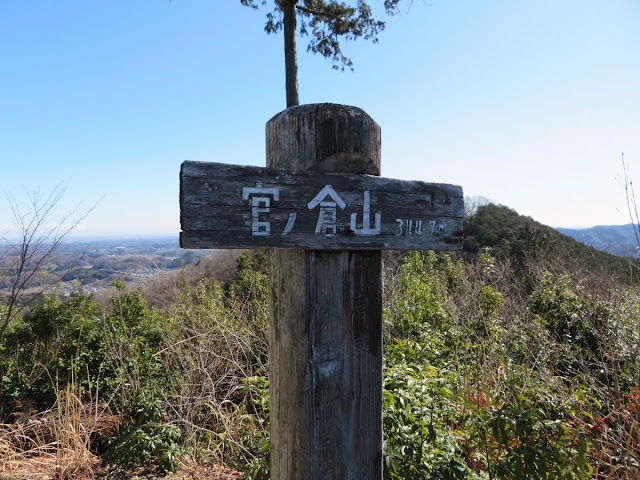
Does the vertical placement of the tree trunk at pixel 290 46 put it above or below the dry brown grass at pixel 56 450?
above

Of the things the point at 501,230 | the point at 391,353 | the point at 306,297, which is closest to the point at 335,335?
the point at 306,297

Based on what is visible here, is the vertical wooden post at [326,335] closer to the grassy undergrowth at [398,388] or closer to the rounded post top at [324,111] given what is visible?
the rounded post top at [324,111]

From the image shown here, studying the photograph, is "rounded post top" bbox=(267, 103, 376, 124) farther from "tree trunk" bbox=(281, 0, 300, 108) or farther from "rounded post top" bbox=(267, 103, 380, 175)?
"tree trunk" bbox=(281, 0, 300, 108)

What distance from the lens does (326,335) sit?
3.33 ft

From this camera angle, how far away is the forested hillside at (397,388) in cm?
163

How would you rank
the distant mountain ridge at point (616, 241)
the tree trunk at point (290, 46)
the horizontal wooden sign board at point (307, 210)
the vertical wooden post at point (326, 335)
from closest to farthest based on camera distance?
the horizontal wooden sign board at point (307, 210) → the vertical wooden post at point (326, 335) → the distant mountain ridge at point (616, 241) → the tree trunk at point (290, 46)

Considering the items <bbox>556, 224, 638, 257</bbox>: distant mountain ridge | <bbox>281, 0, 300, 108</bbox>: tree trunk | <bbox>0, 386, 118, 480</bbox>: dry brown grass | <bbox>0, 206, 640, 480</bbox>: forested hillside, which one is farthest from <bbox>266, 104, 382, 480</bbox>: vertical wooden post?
<bbox>281, 0, 300, 108</bbox>: tree trunk

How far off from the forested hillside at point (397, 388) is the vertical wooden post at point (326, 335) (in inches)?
20.6

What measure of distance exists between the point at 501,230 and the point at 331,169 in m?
17.3

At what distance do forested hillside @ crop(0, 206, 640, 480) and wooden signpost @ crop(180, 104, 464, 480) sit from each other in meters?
0.56

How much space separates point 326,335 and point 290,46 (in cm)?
680

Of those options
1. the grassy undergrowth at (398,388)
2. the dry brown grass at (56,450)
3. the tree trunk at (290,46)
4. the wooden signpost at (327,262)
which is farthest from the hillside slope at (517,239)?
the wooden signpost at (327,262)

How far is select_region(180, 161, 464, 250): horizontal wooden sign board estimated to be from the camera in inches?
33.7

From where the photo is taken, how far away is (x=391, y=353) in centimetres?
274
